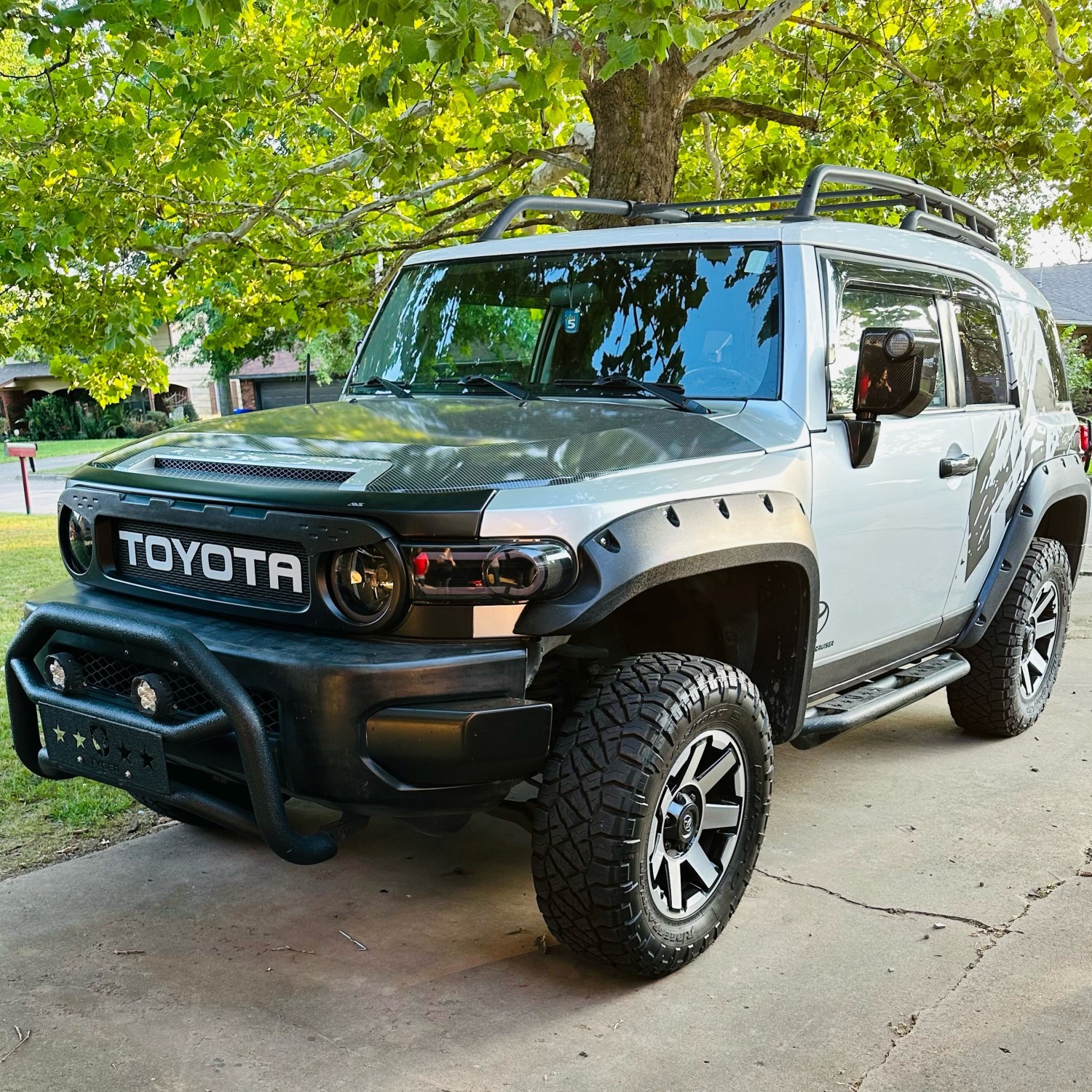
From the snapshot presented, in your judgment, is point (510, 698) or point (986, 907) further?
point (986, 907)

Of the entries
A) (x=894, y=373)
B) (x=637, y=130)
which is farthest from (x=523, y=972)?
(x=637, y=130)

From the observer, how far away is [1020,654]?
211 inches

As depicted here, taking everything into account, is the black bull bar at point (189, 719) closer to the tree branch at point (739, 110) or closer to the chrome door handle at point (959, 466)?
the chrome door handle at point (959, 466)

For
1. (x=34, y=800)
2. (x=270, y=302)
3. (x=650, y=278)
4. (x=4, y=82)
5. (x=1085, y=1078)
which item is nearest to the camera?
(x=1085, y=1078)

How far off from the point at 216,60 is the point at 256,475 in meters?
5.80

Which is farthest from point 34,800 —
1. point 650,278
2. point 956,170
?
point 956,170

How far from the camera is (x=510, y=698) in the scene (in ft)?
9.55

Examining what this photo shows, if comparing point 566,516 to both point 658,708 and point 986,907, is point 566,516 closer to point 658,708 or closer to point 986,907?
point 658,708

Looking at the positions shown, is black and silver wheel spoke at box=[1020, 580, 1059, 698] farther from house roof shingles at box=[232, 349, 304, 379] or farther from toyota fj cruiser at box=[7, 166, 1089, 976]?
house roof shingles at box=[232, 349, 304, 379]

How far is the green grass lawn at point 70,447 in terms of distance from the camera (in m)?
33.6

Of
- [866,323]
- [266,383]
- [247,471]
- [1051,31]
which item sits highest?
[1051,31]

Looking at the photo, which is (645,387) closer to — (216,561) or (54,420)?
(216,561)

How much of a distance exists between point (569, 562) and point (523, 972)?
1253mm

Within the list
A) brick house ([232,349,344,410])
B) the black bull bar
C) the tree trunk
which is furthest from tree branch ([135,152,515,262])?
brick house ([232,349,344,410])
